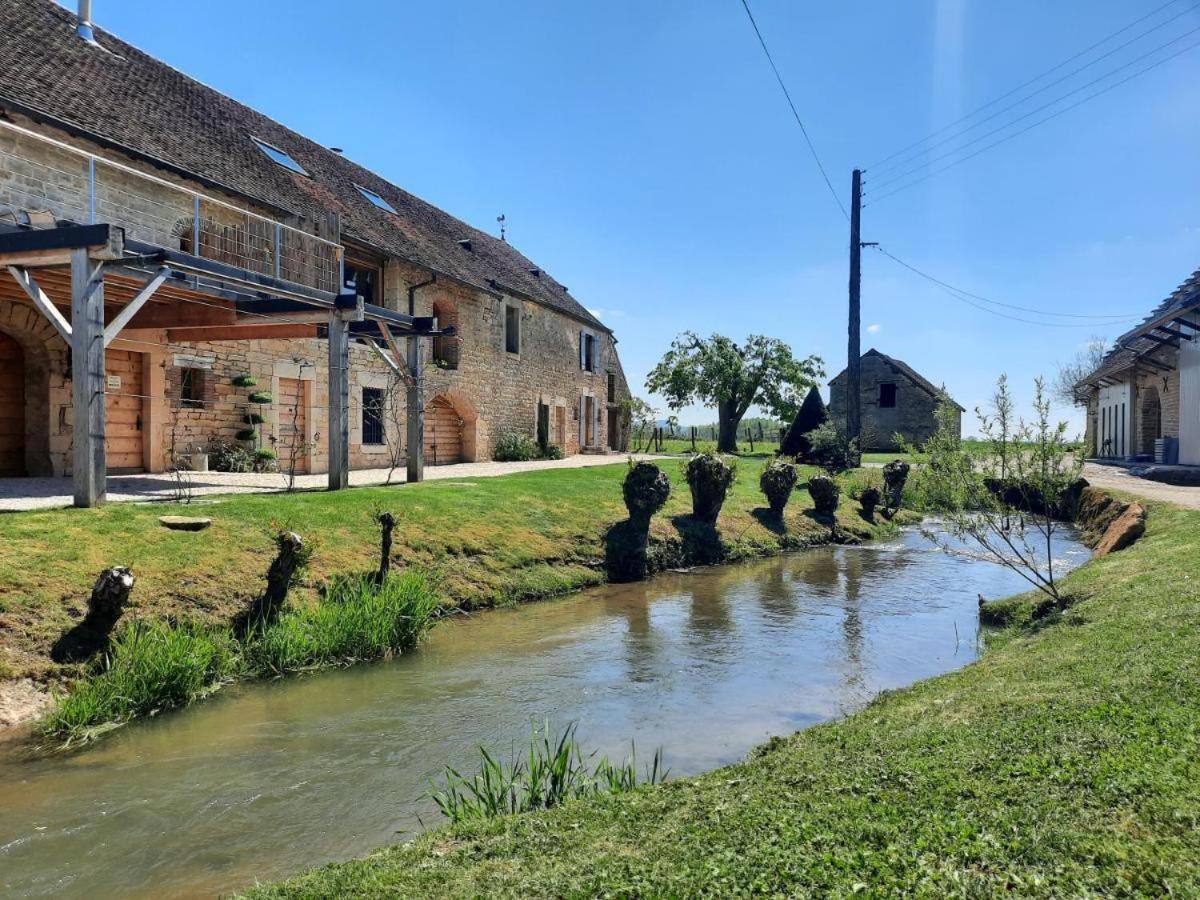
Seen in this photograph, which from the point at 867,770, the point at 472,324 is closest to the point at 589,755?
the point at 867,770

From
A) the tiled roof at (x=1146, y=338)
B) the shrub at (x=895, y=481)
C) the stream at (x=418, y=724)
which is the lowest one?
the stream at (x=418, y=724)

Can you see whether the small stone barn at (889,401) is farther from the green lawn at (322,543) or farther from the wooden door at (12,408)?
the wooden door at (12,408)

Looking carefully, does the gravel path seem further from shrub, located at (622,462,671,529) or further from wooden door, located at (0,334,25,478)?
shrub, located at (622,462,671,529)

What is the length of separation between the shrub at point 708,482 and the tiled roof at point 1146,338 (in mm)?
12998

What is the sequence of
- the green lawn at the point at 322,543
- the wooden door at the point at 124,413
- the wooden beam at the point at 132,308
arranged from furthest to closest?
the wooden door at the point at 124,413, the wooden beam at the point at 132,308, the green lawn at the point at 322,543

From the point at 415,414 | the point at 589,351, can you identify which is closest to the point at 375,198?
the point at 415,414

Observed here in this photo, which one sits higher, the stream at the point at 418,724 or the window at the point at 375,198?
the window at the point at 375,198

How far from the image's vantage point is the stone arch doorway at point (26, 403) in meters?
12.4

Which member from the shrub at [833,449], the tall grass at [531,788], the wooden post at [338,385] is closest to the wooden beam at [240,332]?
the wooden post at [338,385]

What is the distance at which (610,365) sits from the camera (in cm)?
3397

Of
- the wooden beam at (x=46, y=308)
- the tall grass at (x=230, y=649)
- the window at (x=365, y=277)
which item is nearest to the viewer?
the tall grass at (x=230, y=649)

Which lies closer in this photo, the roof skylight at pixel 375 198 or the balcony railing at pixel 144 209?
the balcony railing at pixel 144 209

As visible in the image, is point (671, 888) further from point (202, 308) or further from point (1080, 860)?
point (202, 308)

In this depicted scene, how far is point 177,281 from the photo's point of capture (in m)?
9.91
